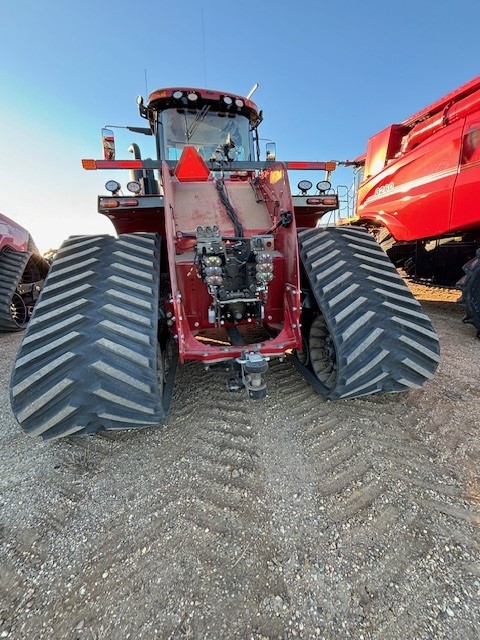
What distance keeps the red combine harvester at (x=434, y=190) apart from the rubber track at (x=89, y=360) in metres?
4.17

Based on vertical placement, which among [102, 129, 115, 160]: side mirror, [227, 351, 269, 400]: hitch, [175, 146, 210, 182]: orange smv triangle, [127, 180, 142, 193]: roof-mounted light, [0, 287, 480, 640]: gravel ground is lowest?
[0, 287, 480, 640]: gravel ground

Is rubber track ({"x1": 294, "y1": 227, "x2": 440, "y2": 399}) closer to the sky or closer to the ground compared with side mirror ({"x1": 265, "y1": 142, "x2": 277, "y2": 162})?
closer to the ground

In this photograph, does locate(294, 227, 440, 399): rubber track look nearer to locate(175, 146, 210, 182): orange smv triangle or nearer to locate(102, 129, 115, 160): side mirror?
locate(175, 146, 210, 182): orange smv triangle

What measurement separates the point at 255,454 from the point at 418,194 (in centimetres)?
495

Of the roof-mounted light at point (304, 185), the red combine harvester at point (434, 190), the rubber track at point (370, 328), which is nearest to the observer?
the rubber track at point (370, 328)

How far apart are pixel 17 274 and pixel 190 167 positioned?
15.5 feet

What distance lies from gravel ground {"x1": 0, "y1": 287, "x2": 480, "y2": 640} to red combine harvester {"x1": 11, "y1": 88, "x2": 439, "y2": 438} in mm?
307

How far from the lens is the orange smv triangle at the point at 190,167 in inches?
111

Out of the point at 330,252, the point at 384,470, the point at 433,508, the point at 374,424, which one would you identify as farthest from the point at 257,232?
the point at 433,508

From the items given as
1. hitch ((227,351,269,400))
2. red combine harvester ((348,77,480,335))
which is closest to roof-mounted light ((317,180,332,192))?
hitch ((227,351,269,400))

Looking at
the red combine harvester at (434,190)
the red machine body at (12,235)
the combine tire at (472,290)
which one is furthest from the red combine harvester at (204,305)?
the red machine body at (12,235)

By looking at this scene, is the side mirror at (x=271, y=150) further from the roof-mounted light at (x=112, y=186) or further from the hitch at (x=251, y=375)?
the hitch at (x=251, y=375)

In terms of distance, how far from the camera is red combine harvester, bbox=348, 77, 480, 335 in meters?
4.29

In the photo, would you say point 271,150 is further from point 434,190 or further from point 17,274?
point 17,274
